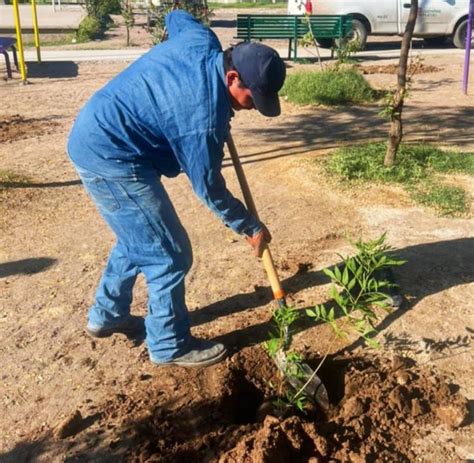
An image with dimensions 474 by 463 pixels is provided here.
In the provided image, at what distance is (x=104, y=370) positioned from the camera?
3.52 metres

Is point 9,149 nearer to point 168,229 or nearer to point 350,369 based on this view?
point 168,229

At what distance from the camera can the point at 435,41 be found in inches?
703

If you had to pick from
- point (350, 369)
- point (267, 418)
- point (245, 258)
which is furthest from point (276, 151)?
point (267, 418)

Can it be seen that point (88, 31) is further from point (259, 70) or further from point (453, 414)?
point (453, 414)

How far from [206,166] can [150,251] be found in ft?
2.07

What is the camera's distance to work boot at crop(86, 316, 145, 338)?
372cm

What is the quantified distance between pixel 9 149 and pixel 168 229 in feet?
16.0

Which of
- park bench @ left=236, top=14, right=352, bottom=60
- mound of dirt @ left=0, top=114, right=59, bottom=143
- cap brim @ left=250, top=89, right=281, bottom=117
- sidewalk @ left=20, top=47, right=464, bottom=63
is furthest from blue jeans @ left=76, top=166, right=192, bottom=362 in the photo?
sidewalk @ left=20, top=47, right=464, bottom=63

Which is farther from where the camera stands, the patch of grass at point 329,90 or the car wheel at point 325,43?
Answer: the car wheel at point 325,43

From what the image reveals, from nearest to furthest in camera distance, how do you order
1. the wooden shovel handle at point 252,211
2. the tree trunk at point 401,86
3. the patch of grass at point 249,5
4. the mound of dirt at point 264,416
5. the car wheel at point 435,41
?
the mound of dirt at point 264,416 < the wooden shovel handle at point 252,211 < the tree trunk at point 401,86 < the car wheel at point 435,41 < the patch of grass at point 249,5

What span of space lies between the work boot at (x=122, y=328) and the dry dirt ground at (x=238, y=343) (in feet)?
0.18

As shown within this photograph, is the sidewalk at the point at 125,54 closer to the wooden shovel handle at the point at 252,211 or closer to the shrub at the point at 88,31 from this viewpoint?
the shrub at the point at 88,31

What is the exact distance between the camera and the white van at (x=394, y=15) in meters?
15.6

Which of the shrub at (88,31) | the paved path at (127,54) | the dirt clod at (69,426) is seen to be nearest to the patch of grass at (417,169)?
the dirt clod at (69,426)
